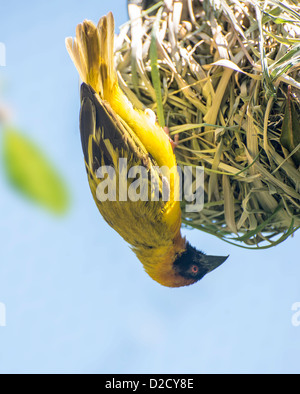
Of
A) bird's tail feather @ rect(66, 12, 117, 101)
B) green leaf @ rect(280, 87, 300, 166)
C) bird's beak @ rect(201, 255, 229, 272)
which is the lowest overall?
bird's beak @ rect(201, 255, 229, 272)

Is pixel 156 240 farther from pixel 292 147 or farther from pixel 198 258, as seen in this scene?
pixel 292 147

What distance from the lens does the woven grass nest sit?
3.71 ft

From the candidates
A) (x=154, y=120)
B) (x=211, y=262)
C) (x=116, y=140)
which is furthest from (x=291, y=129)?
(x=211, y=262)

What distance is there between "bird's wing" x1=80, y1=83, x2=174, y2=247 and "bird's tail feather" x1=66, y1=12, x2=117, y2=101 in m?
0.06

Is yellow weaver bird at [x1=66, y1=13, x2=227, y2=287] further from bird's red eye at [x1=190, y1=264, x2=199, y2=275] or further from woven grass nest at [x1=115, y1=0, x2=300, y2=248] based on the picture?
bird's red eye at [x1=190, y1=264, x2=199, y2=275]

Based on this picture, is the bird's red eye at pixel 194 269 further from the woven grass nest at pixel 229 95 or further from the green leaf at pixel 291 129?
the green leaf at pixel 291 129

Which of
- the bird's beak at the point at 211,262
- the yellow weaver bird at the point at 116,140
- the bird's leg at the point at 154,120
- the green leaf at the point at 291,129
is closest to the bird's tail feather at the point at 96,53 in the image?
the yellow weaver bird at the point at 116,140

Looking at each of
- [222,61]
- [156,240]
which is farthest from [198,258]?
[222,61]

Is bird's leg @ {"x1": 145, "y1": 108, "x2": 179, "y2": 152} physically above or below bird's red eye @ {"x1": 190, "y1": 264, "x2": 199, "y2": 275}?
above

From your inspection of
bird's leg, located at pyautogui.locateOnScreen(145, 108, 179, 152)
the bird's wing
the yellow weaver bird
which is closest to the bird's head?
the yellow weaver bird

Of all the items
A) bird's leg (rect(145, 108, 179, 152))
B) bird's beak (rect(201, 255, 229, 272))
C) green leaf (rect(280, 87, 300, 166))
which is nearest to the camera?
green leaf (rect(280, 87, 300, 166))

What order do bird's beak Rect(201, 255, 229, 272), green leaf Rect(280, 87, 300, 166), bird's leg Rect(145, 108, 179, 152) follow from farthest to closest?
bird's beak Rect(201, 255, 229, 272) < bird's leg Rect(145, 108, 179, 152) < green leaf Rect(280, 87, 300, 166)

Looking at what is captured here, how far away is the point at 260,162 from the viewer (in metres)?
1.24

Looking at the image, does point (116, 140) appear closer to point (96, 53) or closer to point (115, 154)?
point (115, 154)
